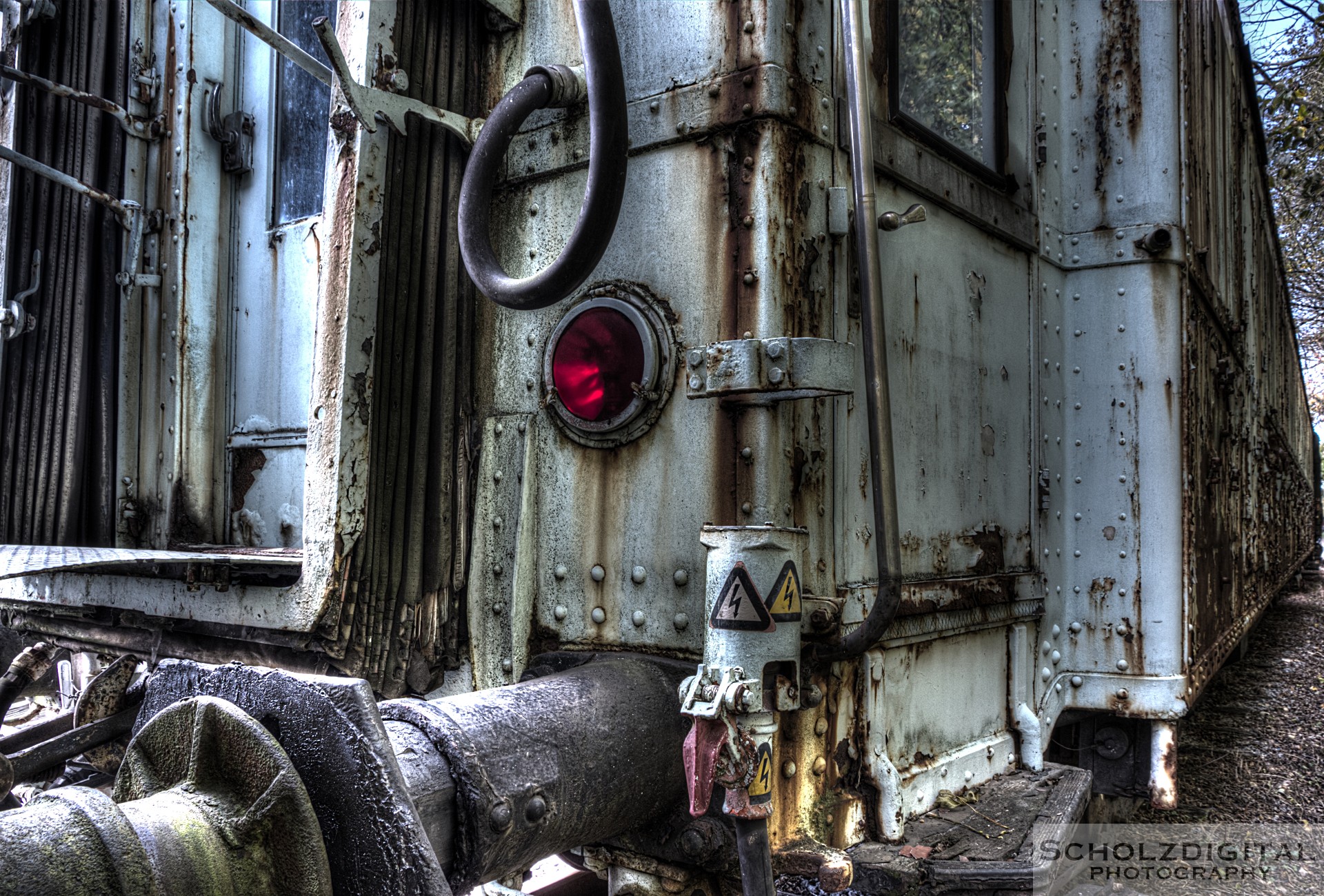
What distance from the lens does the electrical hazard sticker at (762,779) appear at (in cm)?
157

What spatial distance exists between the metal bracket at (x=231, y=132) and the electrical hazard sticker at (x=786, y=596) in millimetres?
2221

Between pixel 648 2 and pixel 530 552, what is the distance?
118 centimetres

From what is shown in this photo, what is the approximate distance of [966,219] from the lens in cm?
249

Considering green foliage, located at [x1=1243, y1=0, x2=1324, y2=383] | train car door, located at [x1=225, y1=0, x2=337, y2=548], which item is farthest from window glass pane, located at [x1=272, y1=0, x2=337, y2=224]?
green foliage, located at [x1=1243, y1=0, x2=1324, y2=383]

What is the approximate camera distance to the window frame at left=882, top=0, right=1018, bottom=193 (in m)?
2.28

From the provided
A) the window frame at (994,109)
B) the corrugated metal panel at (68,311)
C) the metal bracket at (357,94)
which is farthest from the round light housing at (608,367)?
the corrugated metal panel at (68,311)

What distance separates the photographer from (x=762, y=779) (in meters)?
1.59

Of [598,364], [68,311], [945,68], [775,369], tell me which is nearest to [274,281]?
[68,311]

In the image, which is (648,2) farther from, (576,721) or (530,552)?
(576,721)

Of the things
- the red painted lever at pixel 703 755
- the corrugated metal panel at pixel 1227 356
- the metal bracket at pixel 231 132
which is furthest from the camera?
the corrugated metal panel at pixel 1227 356

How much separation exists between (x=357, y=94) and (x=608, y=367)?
75 cm

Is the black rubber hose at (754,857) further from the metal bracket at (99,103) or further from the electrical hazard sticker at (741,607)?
the metal bracket at (99,103)

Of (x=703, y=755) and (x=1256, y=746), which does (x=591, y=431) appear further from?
(x=1256, y=746)

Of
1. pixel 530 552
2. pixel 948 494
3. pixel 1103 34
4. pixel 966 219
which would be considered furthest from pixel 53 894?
pixel 1103 34
